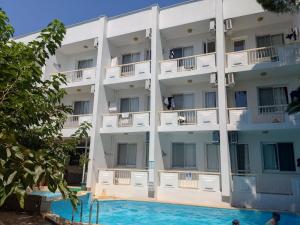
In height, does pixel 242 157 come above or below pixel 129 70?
below

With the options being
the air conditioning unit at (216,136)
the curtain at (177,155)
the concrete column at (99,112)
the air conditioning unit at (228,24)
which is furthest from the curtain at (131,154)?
the air conditioning unit at (228,24)

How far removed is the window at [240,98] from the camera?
1650 cm

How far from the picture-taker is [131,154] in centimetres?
1909

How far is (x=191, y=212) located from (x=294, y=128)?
6.96m

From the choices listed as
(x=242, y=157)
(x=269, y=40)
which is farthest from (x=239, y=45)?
(x=242, y=157)

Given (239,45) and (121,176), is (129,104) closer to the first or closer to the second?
(121,176)

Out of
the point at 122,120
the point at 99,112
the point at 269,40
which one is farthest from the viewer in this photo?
the point at 99,112

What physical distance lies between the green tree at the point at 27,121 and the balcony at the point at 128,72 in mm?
11050

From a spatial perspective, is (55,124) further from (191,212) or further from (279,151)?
(279,151)

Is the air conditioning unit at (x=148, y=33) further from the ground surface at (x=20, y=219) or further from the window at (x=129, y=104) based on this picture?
the ground surface at (x=20, y=219)

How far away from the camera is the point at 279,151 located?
15.1 meters

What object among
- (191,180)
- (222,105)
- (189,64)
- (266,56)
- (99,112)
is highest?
(189,64)

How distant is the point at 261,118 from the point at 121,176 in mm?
9493

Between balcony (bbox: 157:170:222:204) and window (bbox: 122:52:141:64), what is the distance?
9.29 m
